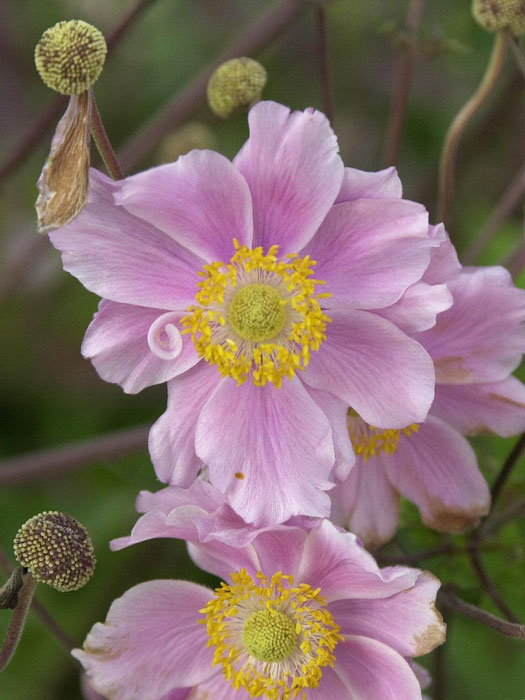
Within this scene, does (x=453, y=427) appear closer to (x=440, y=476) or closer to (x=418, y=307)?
(x=440, y=476)

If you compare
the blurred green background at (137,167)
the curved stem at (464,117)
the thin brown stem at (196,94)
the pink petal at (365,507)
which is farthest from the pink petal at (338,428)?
the thin brown stem at (196,94)

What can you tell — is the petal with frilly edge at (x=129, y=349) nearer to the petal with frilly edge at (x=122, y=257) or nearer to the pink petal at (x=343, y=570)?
the petal with frilly edge at (x=122, y=257)

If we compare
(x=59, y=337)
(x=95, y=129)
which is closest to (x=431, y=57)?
(x=95, y=129)

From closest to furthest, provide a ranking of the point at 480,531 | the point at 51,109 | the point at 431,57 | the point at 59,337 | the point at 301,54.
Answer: the point at 480,531 < the point at 431,57 < the point at 51,109 < the point at 59,337 < the point at 301,54

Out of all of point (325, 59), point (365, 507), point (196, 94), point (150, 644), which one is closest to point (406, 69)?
point (325, 59)

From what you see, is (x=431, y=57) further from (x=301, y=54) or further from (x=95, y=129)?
(x=301, y=54)

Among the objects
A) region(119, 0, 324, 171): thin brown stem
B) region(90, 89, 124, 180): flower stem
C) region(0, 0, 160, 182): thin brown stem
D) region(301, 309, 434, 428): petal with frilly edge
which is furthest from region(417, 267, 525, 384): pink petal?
region(119, 0, 324, 171): thin brown stem

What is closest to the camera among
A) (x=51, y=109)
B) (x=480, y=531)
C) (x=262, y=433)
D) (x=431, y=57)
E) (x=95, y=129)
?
(x=95, y=129)
